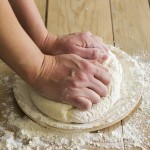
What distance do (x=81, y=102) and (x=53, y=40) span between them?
0.91 ft

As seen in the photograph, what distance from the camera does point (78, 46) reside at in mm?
1083

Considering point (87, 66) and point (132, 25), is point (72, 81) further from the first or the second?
point (132, 25)

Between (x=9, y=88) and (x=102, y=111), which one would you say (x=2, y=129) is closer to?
(x=9, y=88)

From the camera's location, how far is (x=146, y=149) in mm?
926

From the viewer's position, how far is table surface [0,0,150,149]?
1.25m

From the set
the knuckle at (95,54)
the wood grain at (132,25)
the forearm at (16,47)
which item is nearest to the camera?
the forearm at (16,47)

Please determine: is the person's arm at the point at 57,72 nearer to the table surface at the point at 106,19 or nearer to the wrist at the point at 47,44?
the wrist at the point at 47,44

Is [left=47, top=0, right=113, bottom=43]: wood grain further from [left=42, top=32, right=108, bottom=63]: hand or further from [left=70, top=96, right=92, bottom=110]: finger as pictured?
[left=70, top=96, right=92, bottom=110]: finger

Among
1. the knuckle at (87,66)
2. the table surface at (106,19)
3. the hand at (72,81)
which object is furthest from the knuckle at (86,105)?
the table surface at (106,19)

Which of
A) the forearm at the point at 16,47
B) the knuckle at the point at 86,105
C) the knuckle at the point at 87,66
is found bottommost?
the knuckle at the point at 86,105

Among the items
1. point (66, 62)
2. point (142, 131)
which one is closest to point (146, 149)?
point (142, 131)

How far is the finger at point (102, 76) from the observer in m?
0.99

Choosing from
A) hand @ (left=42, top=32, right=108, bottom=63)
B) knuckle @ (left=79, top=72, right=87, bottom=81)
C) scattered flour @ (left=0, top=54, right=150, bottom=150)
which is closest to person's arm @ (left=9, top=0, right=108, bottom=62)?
hand @ (left=42, top=32, right=108, bottom=63)

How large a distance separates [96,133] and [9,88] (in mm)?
329
